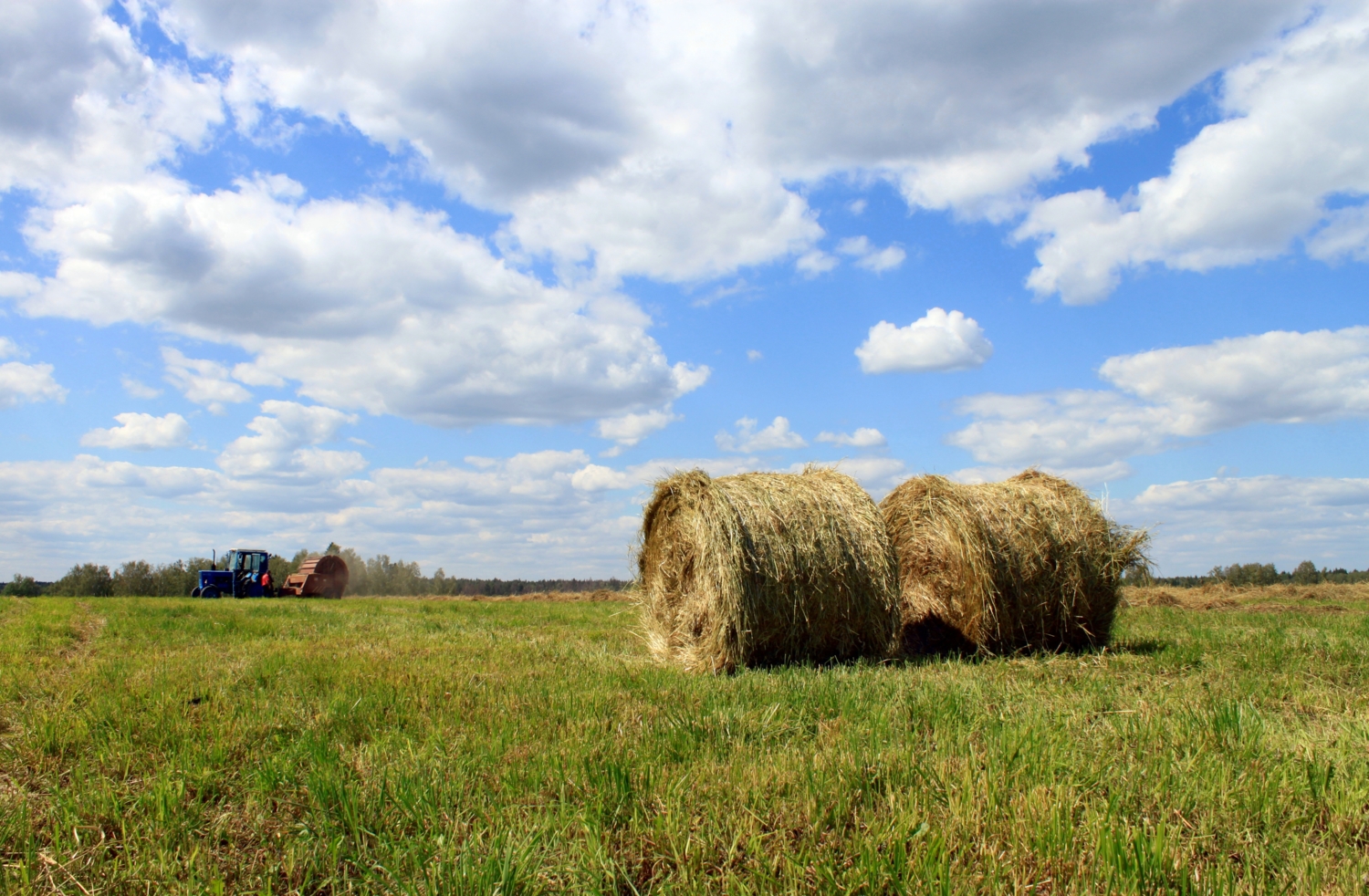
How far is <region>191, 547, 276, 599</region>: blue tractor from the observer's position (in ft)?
103

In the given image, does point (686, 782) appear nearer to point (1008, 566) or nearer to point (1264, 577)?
point (1008, 566)

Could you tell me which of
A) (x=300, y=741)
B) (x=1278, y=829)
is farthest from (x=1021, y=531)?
(x=300, y=741)

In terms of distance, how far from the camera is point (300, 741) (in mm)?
4133

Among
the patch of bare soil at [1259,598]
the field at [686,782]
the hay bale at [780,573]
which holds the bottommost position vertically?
the patch of bare soil at [1259,598]

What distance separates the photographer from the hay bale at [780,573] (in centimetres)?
742

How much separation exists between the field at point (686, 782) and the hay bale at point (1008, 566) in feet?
6.15

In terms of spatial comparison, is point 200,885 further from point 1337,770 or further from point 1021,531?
point 1021,531

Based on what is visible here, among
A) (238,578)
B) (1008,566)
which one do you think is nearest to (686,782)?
(1008,566)

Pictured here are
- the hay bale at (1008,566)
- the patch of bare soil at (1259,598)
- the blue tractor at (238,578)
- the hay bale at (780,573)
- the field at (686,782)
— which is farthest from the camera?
the blue tractor at (238,578)

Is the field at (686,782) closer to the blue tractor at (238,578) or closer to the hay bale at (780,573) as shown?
the hay bale at (780,573)

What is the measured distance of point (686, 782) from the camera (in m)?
3.39

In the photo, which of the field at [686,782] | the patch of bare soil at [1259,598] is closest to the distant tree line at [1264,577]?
the patch of bare soil at [1259,598]

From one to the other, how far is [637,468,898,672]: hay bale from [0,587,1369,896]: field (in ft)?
3.94

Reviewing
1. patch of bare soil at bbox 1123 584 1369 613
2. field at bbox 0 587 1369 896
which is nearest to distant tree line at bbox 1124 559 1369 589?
patch of bare soil at bbox 1123 584 1369 613
